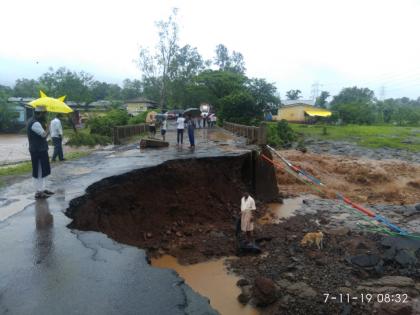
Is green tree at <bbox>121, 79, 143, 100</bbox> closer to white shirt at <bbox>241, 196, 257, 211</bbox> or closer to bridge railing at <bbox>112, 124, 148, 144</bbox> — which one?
bridge railing at <bbox>112, 124, 148, 144</bbox>

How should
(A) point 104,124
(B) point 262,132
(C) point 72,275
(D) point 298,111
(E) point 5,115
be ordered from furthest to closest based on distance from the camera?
1. (D) point 298,111
2. (E) point 5,115
3. (A) point 104,124
4. (B) point 262,132
5. (C) point 72,275

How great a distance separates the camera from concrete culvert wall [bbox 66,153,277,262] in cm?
815

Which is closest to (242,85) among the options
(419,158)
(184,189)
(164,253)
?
(419,158)

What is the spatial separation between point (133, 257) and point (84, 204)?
10.1 ft

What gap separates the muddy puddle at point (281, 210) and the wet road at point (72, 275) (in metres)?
6.76

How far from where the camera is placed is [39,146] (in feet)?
24.2

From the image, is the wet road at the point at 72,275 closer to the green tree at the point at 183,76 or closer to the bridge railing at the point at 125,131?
the bridge railing at the point at 125,131

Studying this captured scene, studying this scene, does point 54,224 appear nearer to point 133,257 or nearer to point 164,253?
point 133,257

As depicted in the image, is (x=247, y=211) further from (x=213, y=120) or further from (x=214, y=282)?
(x=213, y=120)

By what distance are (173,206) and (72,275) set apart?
6175 millimetres

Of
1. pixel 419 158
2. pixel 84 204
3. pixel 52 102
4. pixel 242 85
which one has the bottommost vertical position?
pixel 419 158

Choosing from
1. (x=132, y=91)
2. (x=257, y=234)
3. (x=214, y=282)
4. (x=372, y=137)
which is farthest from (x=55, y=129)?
(x=132, y=91)

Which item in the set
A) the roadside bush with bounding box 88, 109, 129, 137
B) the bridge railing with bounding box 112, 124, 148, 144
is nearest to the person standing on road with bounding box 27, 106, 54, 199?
the bridge railing with bounding box 112, 124, 148, 144

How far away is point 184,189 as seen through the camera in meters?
11.0
